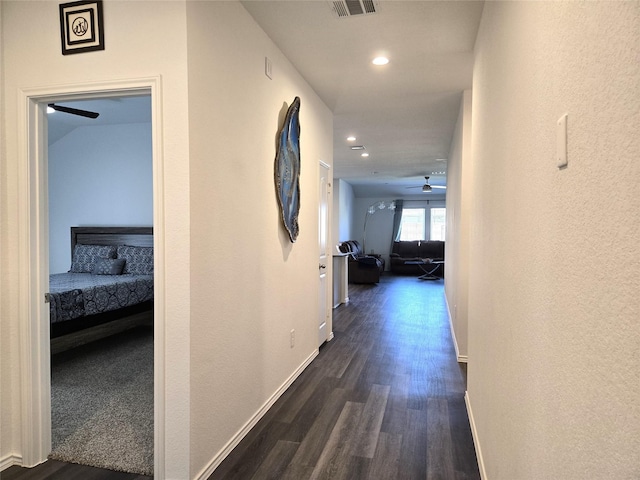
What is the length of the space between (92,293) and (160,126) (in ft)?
10.3

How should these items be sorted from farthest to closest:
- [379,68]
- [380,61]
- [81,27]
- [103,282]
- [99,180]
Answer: [99,180] → [103,282] → [379,68] → [380,61] → [81,27]

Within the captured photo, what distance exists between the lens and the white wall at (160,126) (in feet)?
6.34

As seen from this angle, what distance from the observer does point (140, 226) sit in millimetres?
5938

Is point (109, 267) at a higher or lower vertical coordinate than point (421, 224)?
lower

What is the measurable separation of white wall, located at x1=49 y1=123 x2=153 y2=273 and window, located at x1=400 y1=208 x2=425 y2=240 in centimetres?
899

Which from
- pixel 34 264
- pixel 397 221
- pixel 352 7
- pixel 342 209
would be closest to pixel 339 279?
pixel 342 209

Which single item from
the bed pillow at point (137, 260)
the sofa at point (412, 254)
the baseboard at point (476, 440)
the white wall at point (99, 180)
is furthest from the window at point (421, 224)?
the baseboard at point (476, 440)

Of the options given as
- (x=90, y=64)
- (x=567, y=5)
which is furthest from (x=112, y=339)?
(x=567, y=5)

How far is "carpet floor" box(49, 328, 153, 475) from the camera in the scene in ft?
→ 7.62

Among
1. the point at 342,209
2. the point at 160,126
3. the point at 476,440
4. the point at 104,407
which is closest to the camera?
the point at 160,126

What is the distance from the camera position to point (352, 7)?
2.42 meters

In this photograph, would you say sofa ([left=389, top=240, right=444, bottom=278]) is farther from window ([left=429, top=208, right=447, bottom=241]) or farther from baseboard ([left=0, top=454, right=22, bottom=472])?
baseboard ([left=0, top=454, right=22, bottom=472])

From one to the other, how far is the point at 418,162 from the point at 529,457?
727 cm

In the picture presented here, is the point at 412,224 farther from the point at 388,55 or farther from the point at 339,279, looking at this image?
the point at 388,55
